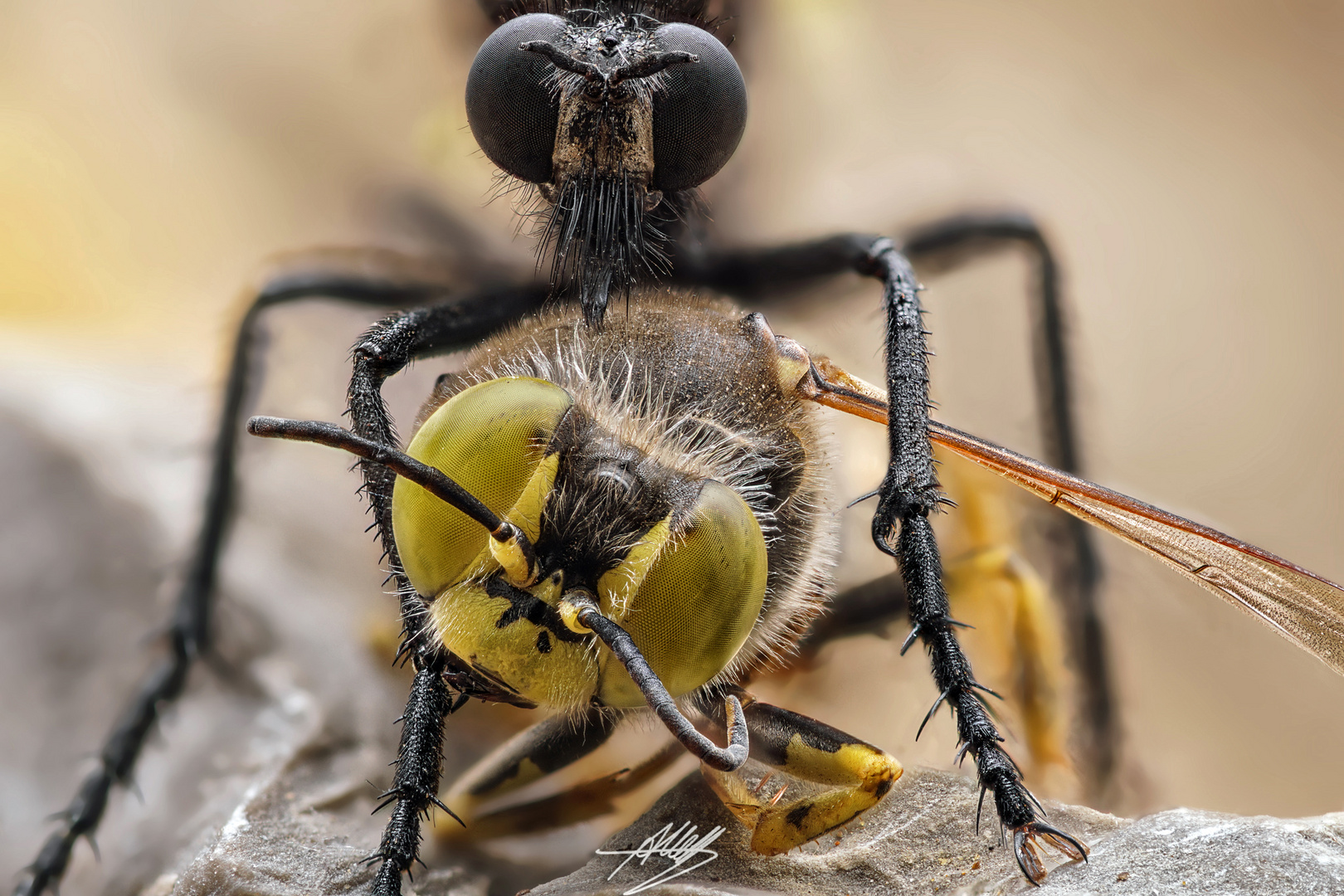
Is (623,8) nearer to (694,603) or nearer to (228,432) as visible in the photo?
(694,603)

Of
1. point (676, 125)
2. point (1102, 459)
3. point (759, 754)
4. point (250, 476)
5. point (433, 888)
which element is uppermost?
point (676, 125)

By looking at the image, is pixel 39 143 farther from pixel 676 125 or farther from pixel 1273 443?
pixel 1273 443

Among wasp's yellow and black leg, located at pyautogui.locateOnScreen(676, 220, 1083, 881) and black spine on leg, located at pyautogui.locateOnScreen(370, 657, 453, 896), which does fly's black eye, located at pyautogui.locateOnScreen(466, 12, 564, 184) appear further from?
black spine on leg, located at pyautogui.locateOnScreen(370, 657, 453, 896)

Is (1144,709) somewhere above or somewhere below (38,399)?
below

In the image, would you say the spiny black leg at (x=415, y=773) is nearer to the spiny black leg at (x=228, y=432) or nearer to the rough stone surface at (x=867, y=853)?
the rough stone surface at (x=867, y=853)

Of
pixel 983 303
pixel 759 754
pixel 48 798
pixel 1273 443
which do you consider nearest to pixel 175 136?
pixel 48 798

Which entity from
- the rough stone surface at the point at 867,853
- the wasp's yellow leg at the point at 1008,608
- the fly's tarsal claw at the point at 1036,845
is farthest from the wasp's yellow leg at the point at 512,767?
the wasp's yellow leg at the point at 1008,608

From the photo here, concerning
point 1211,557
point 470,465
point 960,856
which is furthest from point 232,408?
point 1211,557
